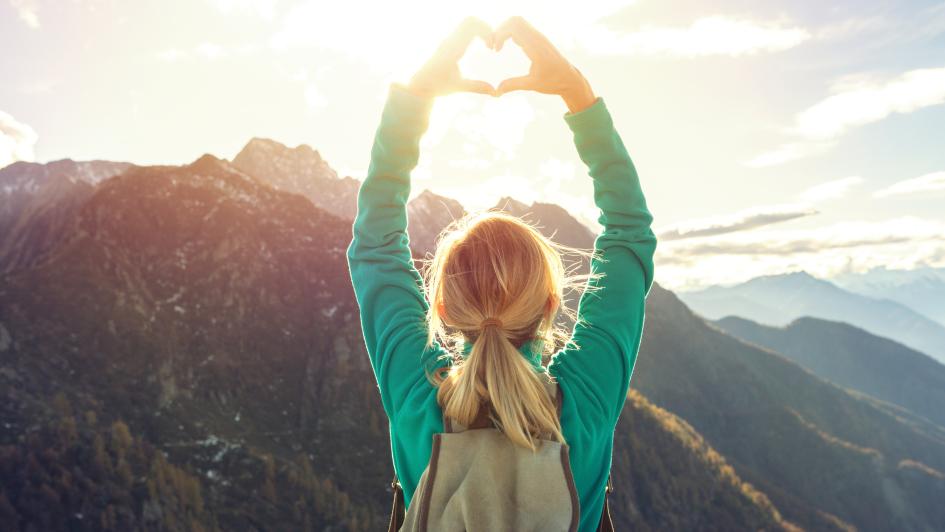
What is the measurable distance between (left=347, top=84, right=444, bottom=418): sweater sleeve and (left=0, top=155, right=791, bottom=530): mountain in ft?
281

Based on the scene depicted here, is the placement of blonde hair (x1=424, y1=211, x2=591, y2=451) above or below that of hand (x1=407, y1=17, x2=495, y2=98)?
below

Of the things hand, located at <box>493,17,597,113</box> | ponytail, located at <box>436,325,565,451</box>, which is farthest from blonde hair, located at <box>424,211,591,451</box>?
hand, located at <box>493,17,597,113</box>

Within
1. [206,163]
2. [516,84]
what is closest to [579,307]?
[516,84]

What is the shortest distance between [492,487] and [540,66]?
2.36 meters

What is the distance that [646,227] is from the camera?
374cm

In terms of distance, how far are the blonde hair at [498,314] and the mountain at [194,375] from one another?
8654cm

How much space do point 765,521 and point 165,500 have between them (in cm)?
14655

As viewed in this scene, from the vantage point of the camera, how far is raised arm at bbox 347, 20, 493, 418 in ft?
11.1

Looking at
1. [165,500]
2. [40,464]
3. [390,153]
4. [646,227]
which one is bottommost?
[165,500]

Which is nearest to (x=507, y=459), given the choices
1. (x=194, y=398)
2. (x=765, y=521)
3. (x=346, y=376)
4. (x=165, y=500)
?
(x=165, y=500)

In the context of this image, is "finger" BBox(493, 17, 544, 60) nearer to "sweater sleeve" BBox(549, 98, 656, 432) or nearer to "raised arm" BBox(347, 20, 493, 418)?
"raised arm" BBox(347, 20, 493, 418)

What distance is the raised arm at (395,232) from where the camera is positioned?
3.39 metres

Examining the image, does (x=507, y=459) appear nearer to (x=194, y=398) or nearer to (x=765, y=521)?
(x=194, y=398)

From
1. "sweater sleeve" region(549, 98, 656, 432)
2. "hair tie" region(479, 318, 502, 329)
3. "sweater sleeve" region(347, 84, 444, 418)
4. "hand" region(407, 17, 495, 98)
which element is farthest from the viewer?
"hand" region(407, 17, 495, 98)
